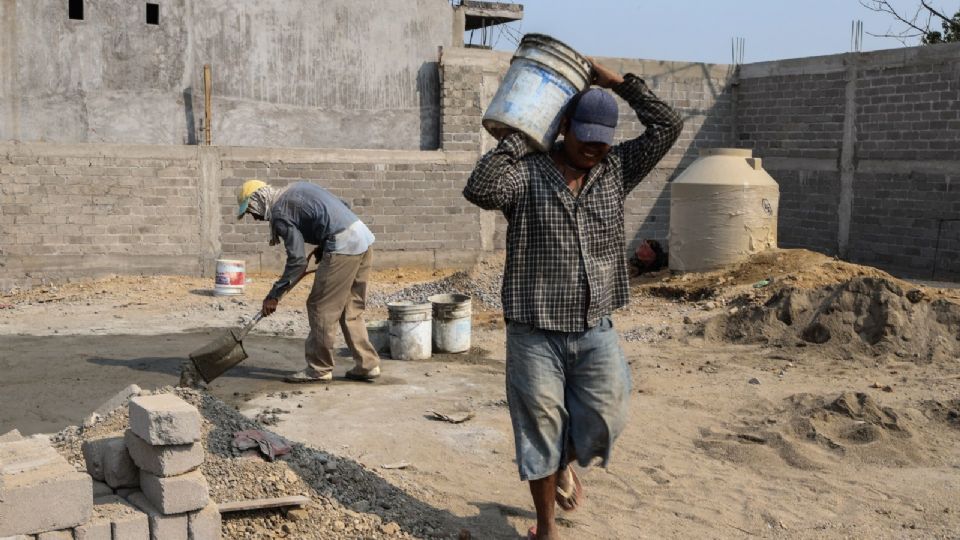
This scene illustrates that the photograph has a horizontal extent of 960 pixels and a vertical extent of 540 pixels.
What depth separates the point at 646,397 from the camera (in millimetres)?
7473

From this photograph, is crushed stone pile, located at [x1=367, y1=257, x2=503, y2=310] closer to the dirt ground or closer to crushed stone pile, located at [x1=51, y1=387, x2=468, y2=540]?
the dirt ground

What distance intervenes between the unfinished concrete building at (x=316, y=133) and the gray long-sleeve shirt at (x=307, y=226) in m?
6.34

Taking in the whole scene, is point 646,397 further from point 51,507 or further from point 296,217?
point 51,507

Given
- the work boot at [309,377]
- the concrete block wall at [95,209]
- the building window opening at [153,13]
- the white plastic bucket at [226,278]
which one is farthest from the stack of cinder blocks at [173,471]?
the building window opening at [153,13]

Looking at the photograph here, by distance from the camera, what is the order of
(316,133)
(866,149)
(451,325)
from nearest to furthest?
(451,325) → (316,133) → (866,149)

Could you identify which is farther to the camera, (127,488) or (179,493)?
(127,488)

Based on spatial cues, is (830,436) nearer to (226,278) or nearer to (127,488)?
(127,488)

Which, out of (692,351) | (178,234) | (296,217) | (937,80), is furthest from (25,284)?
(937,80)

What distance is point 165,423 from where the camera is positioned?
155 inches

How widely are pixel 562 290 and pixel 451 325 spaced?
4.74 m

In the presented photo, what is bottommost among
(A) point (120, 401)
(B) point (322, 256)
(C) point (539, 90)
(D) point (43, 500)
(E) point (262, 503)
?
(E) point (262, 503)

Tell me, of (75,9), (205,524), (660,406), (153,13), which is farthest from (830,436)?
(75,9)

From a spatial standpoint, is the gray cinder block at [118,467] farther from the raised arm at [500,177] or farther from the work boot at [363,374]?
the work boot at [363,374]

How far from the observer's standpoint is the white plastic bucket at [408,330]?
8.55 m
